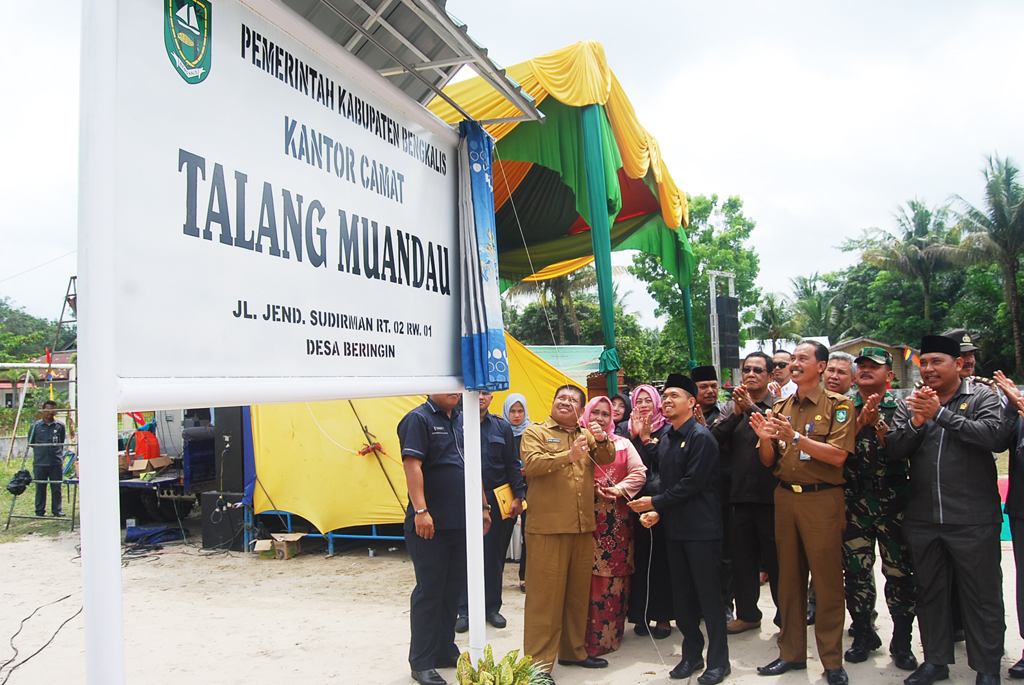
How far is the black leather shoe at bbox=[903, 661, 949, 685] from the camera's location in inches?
133

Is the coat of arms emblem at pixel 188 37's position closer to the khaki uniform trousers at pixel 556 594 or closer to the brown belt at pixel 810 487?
the khaki uniform trousers at pixel 556 594

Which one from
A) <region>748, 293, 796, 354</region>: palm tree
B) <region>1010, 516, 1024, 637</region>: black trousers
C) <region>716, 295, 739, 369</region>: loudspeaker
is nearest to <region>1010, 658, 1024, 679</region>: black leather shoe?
<region>1010, 516, 1024, 637</region>: black trousers

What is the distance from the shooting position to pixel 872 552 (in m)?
3.76

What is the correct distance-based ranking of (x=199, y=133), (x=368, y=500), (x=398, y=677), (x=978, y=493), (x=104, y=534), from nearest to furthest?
(x=104, y=534)
(x=199, y=133)
(x=978, y=493)
(x=398, y=677)
(x=368, y=500)

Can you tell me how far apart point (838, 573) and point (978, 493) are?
784 millimetres

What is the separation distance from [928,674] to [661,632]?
1.53 metres

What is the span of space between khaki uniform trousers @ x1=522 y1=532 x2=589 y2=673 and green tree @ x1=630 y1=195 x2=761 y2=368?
22406 mm

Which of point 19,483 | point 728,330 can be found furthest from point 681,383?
point 728,330

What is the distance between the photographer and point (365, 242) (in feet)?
7.89

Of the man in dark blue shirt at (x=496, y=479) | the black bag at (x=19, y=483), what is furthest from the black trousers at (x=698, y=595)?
the black bag at (x=19, y=483)

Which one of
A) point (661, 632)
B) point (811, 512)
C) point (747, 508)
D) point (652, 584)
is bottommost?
point (661, 632)

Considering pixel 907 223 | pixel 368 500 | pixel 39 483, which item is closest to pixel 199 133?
pixel 368 500

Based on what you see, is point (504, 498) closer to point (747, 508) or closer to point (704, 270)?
point (747, 508)

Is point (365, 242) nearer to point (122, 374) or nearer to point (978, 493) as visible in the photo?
point (122, 374)
